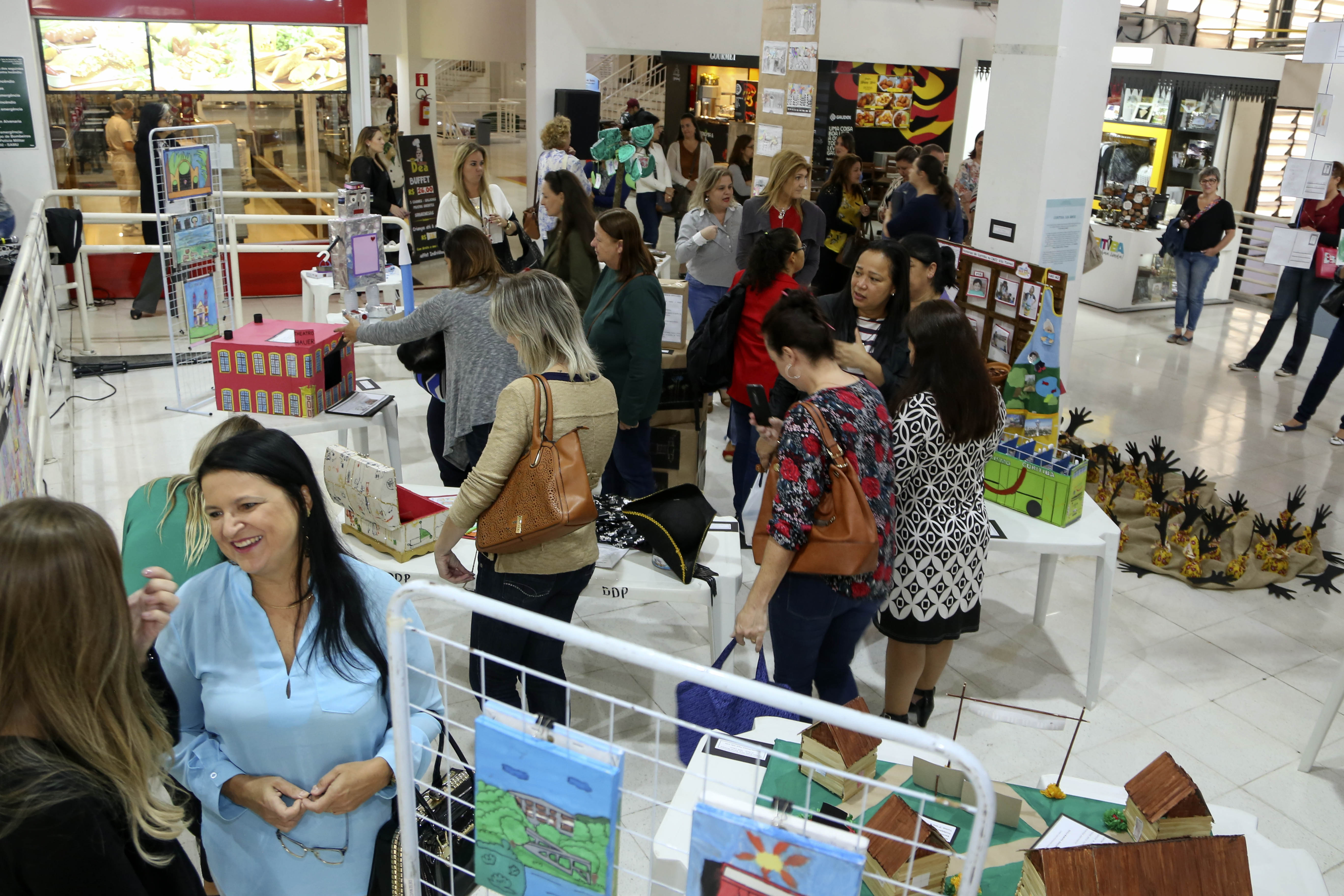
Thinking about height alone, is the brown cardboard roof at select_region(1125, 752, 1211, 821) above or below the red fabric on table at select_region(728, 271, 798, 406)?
below

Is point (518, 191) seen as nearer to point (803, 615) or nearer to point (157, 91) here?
point (157, 91)

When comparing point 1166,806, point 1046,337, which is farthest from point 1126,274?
point 1166,806

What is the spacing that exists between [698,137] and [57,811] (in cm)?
1289

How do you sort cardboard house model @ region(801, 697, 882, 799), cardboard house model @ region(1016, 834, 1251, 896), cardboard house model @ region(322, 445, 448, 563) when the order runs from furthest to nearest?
1. cardboard house model @ region(322, 445, 448, 563)
2. cardboard house model @ region(801, 697, 882, 799)
3. cardboard house model @ region(1016, 834, 1251, 896)

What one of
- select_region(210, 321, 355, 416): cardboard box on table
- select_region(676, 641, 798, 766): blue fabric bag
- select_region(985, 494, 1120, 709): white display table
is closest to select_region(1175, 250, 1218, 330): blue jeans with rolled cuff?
select_region(985, 494, 1120, 709): white display table

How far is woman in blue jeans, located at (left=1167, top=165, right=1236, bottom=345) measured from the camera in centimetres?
916

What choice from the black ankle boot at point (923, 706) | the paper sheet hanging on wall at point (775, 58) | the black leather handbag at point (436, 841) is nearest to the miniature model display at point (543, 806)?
the black leather handbag at point (436, 841)

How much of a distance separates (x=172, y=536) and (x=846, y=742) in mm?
1661

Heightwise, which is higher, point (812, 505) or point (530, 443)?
point (530, 443)

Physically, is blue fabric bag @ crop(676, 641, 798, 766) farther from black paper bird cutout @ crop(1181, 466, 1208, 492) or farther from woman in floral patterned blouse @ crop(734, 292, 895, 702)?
black paper bird cutout @ crop(1181, 466, 1208, 492)

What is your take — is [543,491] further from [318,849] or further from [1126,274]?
[1126,274]

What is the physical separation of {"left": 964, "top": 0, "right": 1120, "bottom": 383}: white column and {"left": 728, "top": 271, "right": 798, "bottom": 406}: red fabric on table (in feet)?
7.26

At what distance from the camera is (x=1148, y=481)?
225 inches

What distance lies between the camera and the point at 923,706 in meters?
3.82
